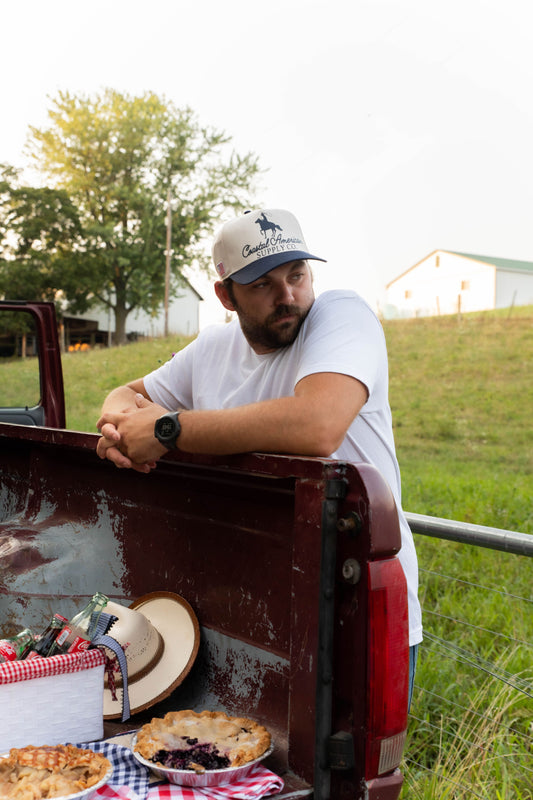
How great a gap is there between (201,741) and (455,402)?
1716cm

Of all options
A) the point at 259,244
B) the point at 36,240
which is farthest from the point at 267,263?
the point at 36,240

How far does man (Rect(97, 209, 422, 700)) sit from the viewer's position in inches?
76.3

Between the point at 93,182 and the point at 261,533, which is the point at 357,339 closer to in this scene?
the point at 261,533

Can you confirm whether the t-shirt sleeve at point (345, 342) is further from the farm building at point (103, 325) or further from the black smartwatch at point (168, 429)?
the farm building at point (103, 325)

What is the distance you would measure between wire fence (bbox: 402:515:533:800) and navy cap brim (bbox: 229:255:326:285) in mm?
1103

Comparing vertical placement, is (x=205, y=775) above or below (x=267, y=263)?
below

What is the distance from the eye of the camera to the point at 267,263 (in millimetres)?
2268

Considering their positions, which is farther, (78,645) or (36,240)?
(36,240)

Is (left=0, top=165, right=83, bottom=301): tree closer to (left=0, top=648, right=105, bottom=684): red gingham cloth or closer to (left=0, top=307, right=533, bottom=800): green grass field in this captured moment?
(left=0, top=307, right=533, bottom=800): green grass field

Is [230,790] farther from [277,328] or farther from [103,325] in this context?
[103,325]

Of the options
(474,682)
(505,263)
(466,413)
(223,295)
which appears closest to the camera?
(223,295)

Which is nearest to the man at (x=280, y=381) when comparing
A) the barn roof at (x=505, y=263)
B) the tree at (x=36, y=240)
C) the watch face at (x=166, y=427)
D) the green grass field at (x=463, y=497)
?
the watch face at (x=166, y=427)

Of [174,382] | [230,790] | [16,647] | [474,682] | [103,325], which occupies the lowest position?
[474,682]

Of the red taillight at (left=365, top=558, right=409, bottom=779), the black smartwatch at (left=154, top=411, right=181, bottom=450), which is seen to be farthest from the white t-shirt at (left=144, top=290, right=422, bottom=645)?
the red taillight at (left=365, top=558, right=409, bottom=779)
